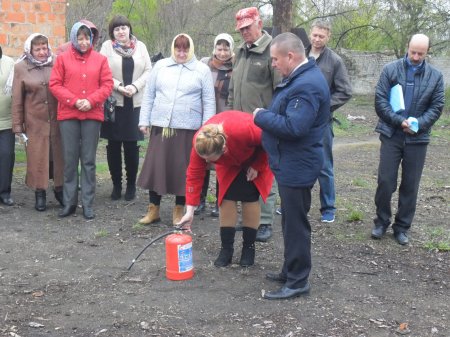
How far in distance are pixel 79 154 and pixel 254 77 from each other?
7.40 ft

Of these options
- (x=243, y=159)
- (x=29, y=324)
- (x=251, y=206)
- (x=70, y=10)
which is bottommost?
(x=29, y=324)

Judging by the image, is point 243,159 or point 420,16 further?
point 420,16

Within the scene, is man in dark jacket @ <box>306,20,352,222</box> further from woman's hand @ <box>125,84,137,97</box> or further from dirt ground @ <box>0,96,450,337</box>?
woman's hand @ <box>125,84,137,97</box>

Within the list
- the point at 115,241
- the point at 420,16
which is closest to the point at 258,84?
the point at 115,241

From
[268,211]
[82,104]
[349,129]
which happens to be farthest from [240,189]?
[349,129]

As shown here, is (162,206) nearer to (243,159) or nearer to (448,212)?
(243,159)

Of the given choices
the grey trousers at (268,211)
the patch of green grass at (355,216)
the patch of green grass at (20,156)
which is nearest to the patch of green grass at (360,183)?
the patch of green grass at (355,216)

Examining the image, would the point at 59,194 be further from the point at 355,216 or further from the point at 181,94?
the point at 355,216

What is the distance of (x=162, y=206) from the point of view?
7.23 metres

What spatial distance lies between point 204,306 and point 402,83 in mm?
2936

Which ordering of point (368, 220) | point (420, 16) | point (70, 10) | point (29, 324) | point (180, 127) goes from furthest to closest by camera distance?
point (420, 16)
point (70, 10)
point (368, 220)
point (180, 127)
point (29, 324)

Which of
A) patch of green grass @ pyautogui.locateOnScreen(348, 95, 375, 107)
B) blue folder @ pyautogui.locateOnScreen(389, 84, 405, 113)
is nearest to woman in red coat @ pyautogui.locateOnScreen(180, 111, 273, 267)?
blue folder @ pyautogui.locateOnScreen(389, 84, 405, 113)

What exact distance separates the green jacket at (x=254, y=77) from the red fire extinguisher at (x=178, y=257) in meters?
1.63

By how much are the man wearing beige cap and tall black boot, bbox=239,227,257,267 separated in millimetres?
1343
